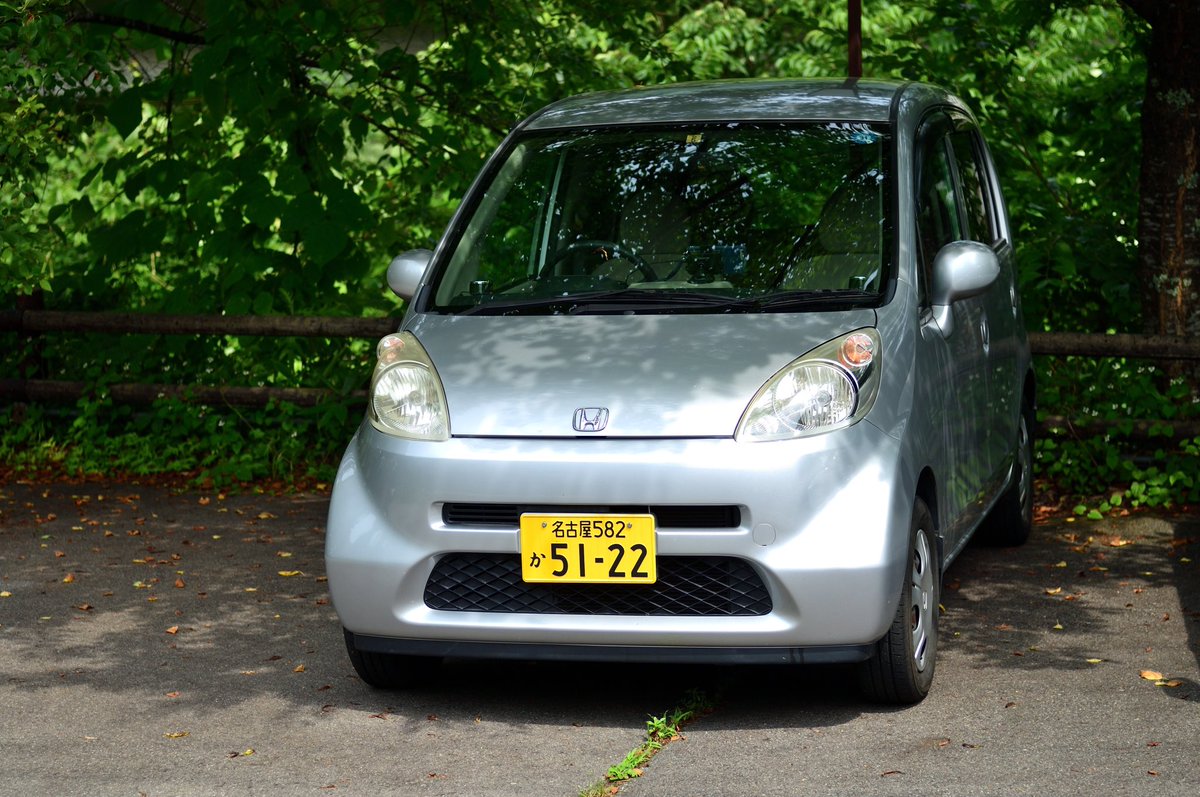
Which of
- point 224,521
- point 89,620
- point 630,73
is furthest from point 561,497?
point 630,73

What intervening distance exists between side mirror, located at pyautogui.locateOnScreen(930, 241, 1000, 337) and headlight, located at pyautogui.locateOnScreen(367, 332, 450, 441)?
5.40 feet

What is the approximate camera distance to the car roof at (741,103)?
5.61 m

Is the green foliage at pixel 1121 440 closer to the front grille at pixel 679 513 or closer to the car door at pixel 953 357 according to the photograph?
the car door at pixel 953 357

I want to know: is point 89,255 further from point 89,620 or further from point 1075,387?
point 1075,387

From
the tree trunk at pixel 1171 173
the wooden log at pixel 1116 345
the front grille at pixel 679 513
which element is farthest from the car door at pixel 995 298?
the front grille at pixel 679 513

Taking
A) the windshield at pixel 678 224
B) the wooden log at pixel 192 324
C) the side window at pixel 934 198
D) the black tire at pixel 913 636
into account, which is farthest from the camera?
the wooden log at pixel 192 324

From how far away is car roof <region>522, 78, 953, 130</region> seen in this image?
5605 mm

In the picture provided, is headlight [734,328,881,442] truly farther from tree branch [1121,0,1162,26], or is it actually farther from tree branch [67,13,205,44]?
tree branch [67,13,205,44]

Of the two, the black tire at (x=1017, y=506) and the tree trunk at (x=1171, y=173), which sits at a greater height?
the tree trunk at (x=1171, y=173)

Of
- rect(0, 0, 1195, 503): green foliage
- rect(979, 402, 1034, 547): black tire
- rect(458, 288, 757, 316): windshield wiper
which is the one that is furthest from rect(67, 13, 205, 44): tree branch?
rect(979, 402, 1034, 547): black tire

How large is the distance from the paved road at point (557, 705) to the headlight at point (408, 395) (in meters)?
0.89

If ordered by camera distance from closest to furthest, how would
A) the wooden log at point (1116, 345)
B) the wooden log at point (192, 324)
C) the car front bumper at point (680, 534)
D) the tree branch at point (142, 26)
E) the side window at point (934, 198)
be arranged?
the car front bumper at point (680, 534) → the side window at point (934, 198) → the wooden log at point (1116, 345) → the wooden log at point (192, 324) → the tree branch at point (142, 26)

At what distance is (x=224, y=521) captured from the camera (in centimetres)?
800

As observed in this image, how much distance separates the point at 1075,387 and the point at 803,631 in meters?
4.64
